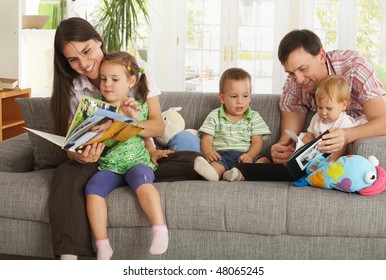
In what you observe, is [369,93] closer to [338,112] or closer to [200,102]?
[338,112]

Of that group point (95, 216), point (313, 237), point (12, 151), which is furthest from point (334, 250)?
point (12, 151)

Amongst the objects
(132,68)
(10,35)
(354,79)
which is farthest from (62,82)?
(10,35)

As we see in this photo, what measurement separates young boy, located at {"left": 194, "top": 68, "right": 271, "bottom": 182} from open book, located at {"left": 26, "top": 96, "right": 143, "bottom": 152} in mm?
657

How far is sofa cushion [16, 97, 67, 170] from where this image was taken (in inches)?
132

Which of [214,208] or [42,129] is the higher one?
[42,129]

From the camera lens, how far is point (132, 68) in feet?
9.87

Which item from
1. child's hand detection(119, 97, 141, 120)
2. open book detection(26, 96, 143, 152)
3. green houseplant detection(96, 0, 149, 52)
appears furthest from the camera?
green houseplant detection(96, 0, 149, 52)

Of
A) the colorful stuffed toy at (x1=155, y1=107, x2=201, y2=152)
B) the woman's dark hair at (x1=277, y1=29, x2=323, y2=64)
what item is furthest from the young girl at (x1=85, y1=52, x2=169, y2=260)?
the woman's dark hair at (x1=277, y1=29, x2=323, y2=64)

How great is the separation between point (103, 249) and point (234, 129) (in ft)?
3.18

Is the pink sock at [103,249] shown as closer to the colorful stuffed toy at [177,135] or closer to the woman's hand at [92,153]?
the woman's hand at [92,153]

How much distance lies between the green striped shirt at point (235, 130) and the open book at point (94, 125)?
2.30ft

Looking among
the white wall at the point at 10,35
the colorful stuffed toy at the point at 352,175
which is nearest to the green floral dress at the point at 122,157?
the colorful stuffed toy at the point at 352,175

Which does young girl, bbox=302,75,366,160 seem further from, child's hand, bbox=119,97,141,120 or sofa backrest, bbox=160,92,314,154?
child's hand, bbox=119,97,141,120

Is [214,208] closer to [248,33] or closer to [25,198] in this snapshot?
[25,198]
